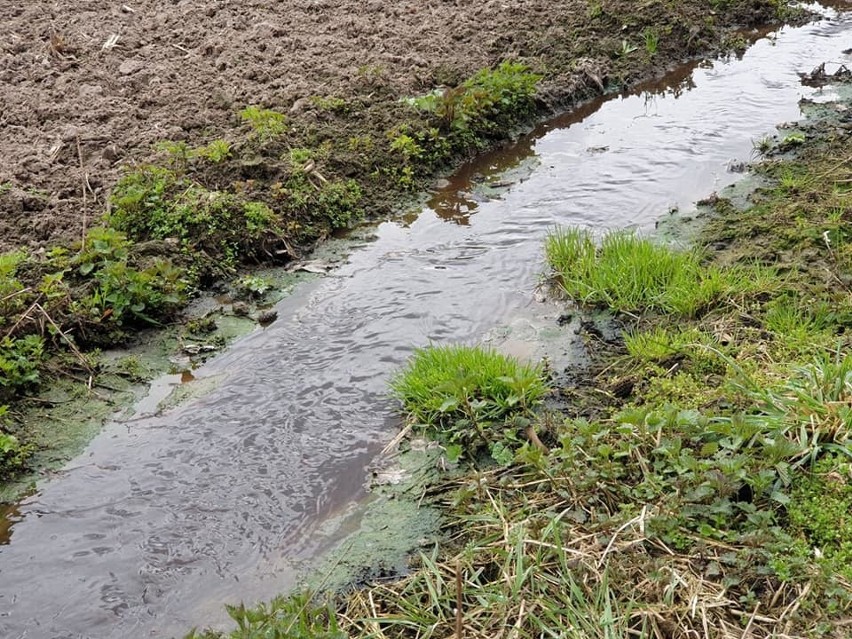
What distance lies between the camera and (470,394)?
4188mm

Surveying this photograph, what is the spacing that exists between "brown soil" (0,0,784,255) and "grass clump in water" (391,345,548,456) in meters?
2.96

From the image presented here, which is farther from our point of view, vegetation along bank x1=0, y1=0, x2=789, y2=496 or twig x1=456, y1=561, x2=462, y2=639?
vegetation along bank x1=0, y1=0, x2=789, y2=496

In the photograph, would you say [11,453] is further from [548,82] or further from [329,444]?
[548,82]

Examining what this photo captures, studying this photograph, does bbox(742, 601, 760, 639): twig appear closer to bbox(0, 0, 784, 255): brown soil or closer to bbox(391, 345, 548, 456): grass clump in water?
bbox(391, 345, 548, 456): grass clump in water

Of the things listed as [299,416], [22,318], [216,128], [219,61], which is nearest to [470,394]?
[299,416]

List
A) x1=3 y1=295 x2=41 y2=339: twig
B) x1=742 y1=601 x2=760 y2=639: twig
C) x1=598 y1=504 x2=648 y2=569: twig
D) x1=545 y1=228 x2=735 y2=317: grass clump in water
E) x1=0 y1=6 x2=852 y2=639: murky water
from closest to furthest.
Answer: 1. x1=742 y1=601 x2=760 y2=639: twig
2. x1=598 y1=504 x2=648 y2=569: twig
3. x1=0 y1=6 x2=852 y2=639: murky water
4. x1=3 y1=295 x2=41 y2=339: twig
5. x1=545 y1=228 x2=735 y2=317: grass clump in water

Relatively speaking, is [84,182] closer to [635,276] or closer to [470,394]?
[470,394]

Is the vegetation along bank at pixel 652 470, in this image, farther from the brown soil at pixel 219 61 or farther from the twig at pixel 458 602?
the brown soil at pixel 219 61

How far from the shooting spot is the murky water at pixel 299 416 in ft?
11.2

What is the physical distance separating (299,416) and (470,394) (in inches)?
39.4

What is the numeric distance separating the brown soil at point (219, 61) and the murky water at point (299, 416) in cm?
160

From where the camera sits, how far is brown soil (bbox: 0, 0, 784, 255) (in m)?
6.32

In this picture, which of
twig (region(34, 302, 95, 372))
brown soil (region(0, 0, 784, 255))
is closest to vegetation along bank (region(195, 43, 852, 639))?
twig (region(34, 302, 95, 372))

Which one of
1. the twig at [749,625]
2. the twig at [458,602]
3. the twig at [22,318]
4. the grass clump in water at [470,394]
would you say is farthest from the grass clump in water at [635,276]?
the twig at [22,318]
